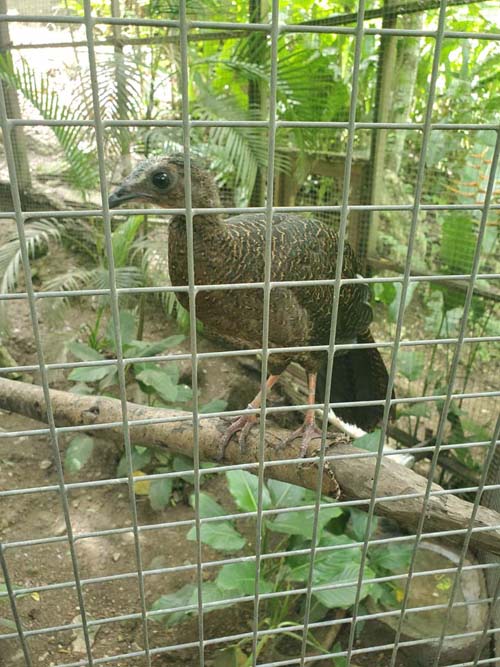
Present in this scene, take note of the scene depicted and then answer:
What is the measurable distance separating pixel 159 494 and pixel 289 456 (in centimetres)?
115

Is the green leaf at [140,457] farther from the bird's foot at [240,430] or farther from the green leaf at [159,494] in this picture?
the bird's foot at [240,430]

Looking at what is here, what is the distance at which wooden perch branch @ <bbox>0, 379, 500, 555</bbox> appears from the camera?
144 centimetres

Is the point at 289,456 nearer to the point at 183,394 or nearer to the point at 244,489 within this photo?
the point at 244,489

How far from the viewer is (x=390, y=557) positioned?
6.97 feet

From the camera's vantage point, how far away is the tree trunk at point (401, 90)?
11.4ft

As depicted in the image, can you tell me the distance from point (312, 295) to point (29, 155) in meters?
3.62

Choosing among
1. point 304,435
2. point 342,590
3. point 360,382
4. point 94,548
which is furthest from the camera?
point 94,548

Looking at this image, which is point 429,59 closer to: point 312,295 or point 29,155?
point 312,295

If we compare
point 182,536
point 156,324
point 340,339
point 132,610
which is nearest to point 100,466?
point 182,536

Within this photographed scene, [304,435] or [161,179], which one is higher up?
[161,179]

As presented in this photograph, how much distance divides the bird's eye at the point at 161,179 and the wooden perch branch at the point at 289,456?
752mm

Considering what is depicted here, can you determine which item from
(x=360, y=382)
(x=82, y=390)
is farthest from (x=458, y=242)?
(x=82, y=390)

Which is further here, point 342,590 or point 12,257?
point 12,257

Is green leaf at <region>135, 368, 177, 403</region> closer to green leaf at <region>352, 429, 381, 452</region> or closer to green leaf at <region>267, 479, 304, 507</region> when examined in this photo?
green leaf at <region>267, 479, 304, 507</region>
